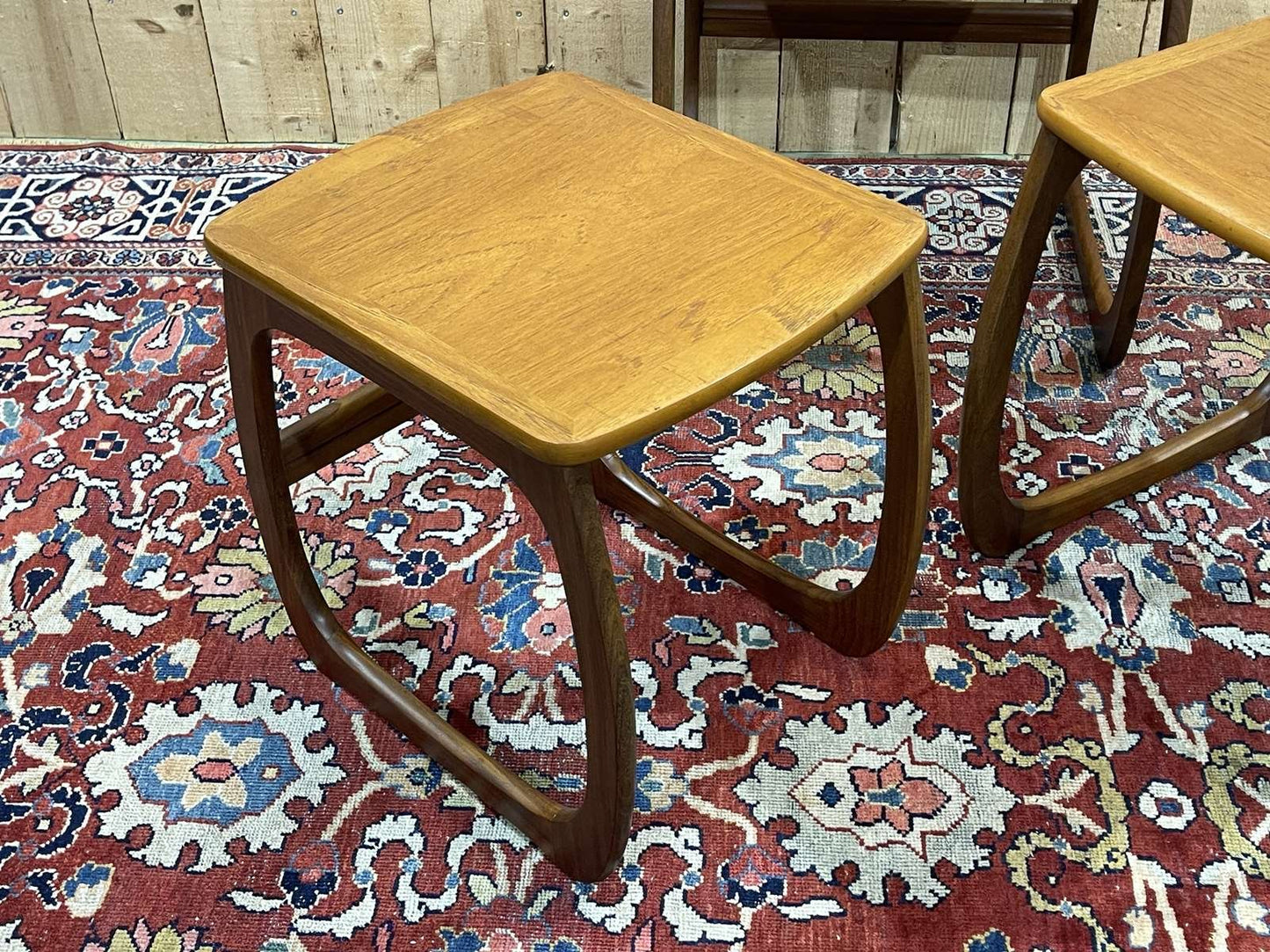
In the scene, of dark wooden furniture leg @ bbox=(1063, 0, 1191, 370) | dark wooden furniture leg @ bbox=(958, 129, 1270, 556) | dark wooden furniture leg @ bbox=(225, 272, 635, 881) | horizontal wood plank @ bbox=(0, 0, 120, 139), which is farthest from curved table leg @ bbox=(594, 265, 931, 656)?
horizontal wood plank @ bbox=(0, 0, 120, 139)

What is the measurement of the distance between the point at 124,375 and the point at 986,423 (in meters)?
1.07

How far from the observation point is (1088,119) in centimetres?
111

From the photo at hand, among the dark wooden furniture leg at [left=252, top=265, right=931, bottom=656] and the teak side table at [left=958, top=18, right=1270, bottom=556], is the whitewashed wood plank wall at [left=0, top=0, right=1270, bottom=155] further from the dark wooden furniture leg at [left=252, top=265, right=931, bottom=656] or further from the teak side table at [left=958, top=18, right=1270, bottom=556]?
the dark wooden furniture leg at [left=252, top=265, right=931, bottom=656]

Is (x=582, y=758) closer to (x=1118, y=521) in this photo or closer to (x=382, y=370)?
(x=382, y=370)

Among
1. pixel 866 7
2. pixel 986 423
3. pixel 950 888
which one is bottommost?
pixel 950 888

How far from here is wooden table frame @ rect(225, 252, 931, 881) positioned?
902 millimetres

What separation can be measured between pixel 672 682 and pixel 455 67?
3.82 feet

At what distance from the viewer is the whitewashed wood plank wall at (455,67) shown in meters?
1.95

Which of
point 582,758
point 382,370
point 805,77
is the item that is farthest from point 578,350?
point 805,77

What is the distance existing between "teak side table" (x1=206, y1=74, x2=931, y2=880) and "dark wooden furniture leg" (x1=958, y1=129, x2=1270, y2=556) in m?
0.19

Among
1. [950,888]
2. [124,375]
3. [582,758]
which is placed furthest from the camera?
[124,375]

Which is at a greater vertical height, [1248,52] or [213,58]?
[1248,52]

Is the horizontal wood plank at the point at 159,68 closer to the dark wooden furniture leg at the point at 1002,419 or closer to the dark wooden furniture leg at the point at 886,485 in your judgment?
the dark wooden furniture leg at the point at 886,485

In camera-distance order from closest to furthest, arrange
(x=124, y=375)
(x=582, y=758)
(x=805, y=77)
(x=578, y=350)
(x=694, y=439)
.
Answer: (x=578, y=350)
(x=582, y=758)
(x=694, y=439)
(x=124, y=375)
(x=805, y=77)
